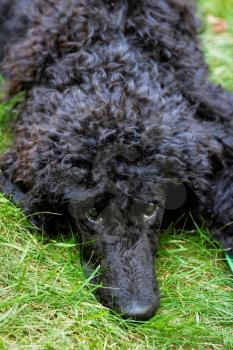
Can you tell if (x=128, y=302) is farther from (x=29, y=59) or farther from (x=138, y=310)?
(x=29, y=59)

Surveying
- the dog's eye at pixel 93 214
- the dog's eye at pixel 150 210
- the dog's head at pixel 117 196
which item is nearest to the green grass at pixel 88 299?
the dog's head at pixel 117 196


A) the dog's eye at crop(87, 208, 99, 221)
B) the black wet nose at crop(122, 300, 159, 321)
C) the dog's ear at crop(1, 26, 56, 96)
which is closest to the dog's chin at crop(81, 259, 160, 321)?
the black wet nose at crop(122, 300, 159, 321)

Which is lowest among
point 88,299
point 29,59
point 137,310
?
point 88,299

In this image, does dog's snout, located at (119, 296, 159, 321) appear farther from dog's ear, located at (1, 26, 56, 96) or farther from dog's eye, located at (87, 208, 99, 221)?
dog's ear, located at (1, 26, 56, 96)

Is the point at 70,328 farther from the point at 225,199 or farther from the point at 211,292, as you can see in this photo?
the point at 225,199

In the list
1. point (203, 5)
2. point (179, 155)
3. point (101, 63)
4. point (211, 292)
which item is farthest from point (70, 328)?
point (203, 5)

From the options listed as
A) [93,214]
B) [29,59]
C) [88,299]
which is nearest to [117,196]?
[93,214]
